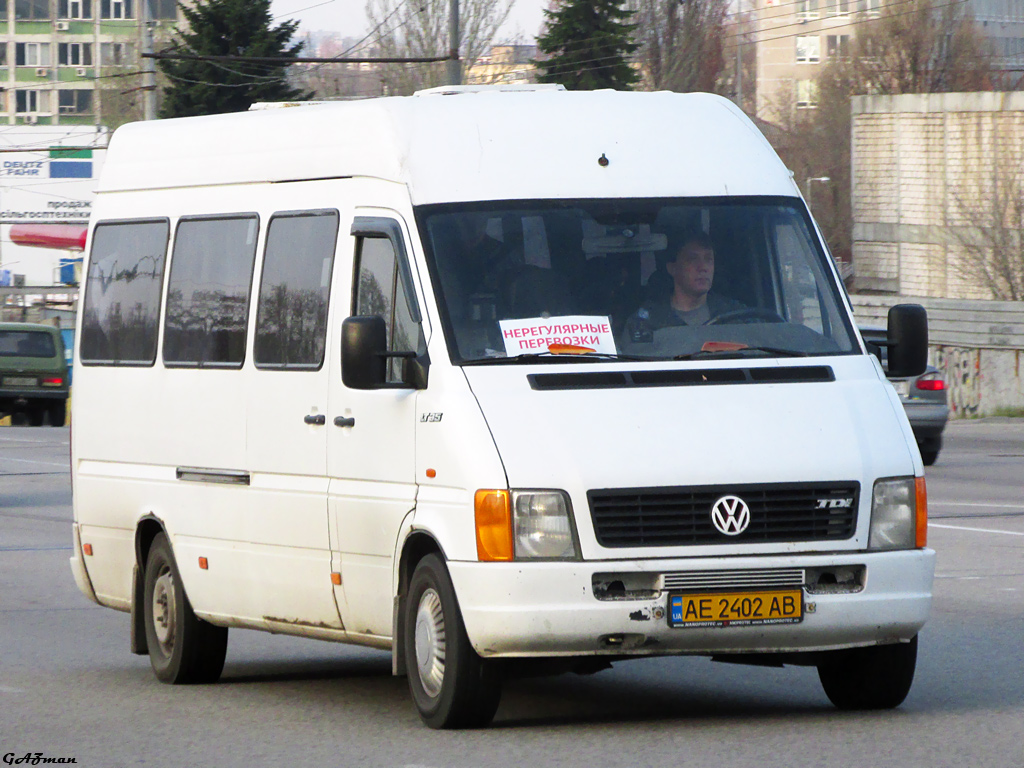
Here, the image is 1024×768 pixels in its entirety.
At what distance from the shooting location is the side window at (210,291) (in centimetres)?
924

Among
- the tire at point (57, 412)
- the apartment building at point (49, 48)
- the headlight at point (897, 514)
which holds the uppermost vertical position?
the apartment building at point (49, 48)

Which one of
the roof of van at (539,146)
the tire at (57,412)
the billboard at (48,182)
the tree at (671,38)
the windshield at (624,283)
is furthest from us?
the billboard at (48,182)

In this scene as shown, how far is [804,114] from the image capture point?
103 metres

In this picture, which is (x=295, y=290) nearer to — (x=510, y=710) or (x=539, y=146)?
(x=539, y=146)

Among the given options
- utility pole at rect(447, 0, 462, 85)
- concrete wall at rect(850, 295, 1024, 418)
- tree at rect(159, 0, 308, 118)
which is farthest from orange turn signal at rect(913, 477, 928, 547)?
tree at rect(159, 0, 308, 118)

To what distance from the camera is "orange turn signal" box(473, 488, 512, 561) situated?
7.26 m

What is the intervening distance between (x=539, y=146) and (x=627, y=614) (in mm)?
2041

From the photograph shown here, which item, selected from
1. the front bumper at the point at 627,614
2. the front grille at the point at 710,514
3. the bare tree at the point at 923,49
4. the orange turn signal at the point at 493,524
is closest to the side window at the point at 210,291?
the orange turn signal at the point at 493,524

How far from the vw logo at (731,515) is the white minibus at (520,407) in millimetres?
13

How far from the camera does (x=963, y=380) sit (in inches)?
1523

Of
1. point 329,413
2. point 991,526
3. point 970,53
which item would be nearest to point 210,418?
point 329,413

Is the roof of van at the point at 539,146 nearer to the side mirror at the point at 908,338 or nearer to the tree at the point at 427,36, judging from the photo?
the side mirror at the point at 908,338

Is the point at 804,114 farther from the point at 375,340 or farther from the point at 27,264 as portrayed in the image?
the point at 375,340

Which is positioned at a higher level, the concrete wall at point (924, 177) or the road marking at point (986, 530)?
the concrete wall at point (924, 177)
